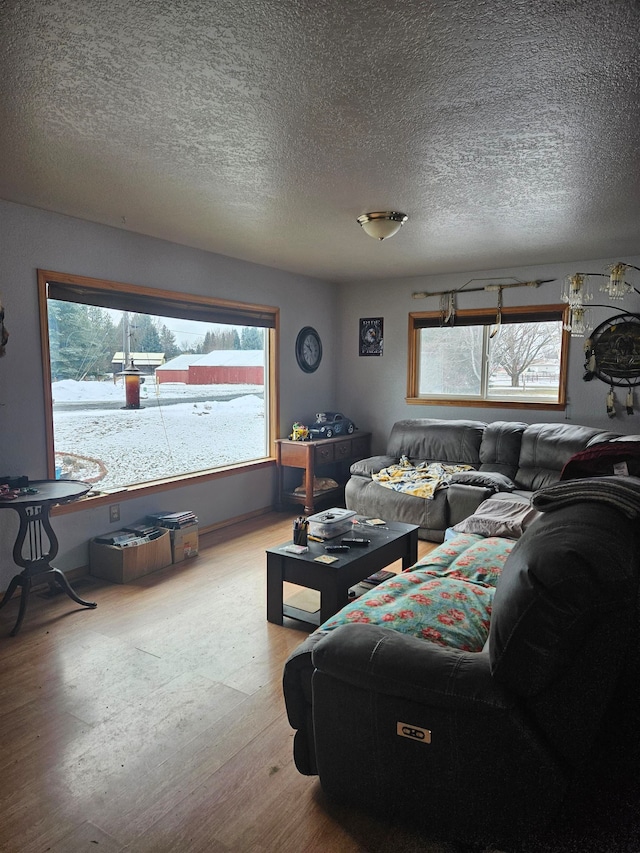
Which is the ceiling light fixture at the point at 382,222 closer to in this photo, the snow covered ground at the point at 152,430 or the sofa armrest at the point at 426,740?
the snow covered ground at the point at 152,430

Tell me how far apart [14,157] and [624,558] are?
116 inches

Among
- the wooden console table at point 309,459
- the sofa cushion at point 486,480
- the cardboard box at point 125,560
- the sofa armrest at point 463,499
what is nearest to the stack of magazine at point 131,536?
the cardboard box at point 125,560

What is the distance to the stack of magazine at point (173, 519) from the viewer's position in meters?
4.12

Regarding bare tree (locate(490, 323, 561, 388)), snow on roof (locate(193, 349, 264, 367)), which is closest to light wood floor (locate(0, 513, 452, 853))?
snow on roof (locate(193, 349, 264, 367))

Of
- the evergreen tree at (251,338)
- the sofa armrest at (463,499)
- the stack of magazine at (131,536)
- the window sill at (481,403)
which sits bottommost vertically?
the stack of magazine at (131,536)

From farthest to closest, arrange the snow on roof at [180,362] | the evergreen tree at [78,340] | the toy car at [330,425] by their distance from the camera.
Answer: the toy car at [330,425], the snow on roof at [180,362], the evergreen tree at [78,340]

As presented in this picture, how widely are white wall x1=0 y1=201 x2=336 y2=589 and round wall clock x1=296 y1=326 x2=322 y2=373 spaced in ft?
0.96

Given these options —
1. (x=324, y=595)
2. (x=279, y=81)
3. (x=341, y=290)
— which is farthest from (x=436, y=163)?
(x=341, y=290)

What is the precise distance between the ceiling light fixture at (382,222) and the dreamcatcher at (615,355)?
247 cm

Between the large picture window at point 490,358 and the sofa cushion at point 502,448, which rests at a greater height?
the large picture window at point 490,358

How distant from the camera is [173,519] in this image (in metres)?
4.13

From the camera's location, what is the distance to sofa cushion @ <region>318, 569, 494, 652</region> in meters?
2.02

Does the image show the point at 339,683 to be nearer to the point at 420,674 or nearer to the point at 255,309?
the point at 420,674

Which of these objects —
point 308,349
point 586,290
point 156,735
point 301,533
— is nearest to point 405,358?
point 308,349
